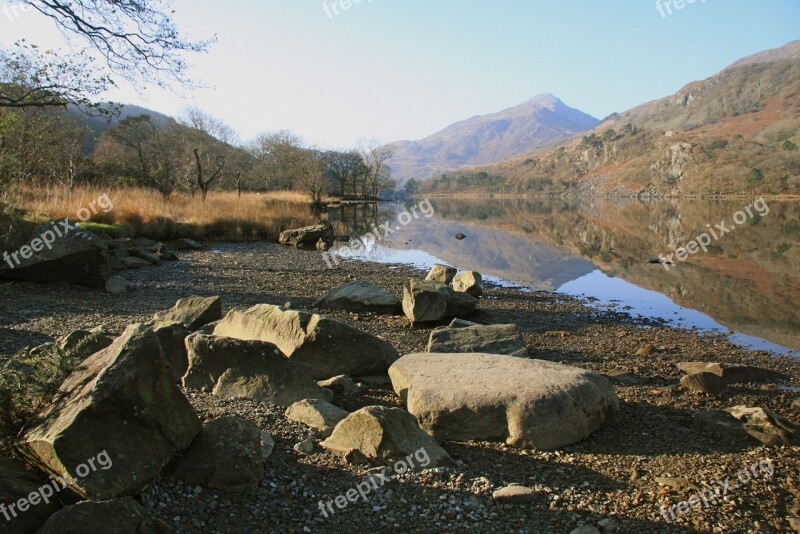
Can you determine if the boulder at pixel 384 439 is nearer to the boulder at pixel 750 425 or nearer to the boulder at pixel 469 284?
the boulder at pixel 750 425

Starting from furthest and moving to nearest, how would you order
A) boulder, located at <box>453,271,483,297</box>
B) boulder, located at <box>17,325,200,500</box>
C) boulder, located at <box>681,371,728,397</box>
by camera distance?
boulder, located at <box>453,271,483,297</box>, boulder, located at <box>681,371,728,397</box>, boulder, located at <box>17,325,200,500</box>

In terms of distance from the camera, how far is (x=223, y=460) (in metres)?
4.11

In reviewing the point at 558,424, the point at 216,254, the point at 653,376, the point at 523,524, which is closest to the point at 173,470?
the point at 523,524

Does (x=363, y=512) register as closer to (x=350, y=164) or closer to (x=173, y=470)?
(x=173, y=470)

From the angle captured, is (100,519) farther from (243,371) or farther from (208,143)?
(208,143)

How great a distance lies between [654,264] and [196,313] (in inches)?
886

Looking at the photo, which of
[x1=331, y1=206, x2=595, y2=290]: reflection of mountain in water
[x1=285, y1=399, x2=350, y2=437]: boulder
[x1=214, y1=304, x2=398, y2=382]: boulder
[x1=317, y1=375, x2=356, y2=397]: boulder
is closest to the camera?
[x1=285, y1=399, x2=350, y2=437]: boulder

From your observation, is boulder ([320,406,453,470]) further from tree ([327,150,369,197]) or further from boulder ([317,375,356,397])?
tree ([327,150,369,197])

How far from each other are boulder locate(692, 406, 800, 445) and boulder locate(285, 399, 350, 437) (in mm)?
4689

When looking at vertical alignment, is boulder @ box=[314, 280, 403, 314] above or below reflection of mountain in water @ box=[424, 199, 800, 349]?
above

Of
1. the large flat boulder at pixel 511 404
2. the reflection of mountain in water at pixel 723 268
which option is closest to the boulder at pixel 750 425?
the large flat boulder at pixel 511 404

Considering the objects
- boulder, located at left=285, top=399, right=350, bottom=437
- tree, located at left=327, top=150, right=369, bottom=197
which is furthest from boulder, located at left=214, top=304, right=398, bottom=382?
tree, located at left=327, top=150, right=369, bottom=197


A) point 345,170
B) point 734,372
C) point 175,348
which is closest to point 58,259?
point 175,348

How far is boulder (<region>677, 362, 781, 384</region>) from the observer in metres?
8.95
